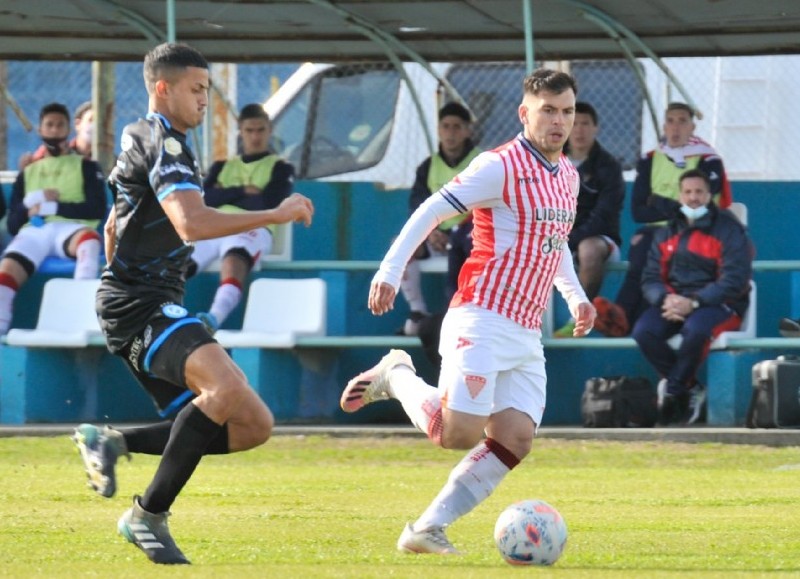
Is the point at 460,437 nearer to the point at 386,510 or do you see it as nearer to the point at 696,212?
the point at 386,510

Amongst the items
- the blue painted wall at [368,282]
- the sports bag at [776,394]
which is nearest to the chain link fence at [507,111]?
the blue painted wall at [368,282]

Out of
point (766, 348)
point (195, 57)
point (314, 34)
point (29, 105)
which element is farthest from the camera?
point (29, 105)

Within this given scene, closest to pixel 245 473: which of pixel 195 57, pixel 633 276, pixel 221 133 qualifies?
pixel 633 276

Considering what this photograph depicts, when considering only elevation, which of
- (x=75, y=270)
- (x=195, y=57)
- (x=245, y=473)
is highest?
(x=195, y=57)

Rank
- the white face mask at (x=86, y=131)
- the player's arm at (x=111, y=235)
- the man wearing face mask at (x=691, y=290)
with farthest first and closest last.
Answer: the white face mask at (x=86, y=131) < the man wearing face mask at (x=691, y=290) < the player's arm at (x=111, y=235)

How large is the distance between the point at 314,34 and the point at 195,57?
9.52 meters

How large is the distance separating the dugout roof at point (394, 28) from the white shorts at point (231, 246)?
1742 mm

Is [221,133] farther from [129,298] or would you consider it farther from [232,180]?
[129,298]

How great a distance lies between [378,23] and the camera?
1631cm

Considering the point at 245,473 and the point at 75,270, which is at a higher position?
the point at 75,270

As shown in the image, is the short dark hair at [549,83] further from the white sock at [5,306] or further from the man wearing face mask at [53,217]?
the white sock at [5,306]

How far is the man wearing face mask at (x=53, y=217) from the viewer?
1539 centimetres

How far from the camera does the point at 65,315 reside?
15227 millimetres

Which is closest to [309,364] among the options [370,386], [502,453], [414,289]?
[414,289]
